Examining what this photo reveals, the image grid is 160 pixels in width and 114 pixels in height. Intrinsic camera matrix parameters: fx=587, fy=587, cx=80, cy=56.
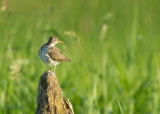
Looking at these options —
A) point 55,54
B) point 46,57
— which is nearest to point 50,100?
point 46,57

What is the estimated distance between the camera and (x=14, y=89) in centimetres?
969

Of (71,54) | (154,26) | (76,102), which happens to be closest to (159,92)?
(76,102)

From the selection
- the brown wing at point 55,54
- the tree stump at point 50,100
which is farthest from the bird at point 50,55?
the tree stump at point 50,100

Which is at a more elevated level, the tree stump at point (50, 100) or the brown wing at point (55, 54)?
the brown wing at point (55, 54)

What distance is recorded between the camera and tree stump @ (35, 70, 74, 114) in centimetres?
360

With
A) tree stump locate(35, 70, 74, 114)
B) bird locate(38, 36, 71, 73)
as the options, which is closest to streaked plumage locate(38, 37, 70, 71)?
bird locate(38, 36, 71, 73)

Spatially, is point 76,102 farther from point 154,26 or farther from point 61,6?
point 61,6

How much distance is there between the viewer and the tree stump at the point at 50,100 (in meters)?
3.60

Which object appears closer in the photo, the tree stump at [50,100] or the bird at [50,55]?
the tree stump at [50,100]

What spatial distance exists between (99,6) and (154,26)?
1226 cm

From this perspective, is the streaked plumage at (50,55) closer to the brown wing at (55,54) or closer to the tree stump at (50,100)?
the brown wing at (55,54)

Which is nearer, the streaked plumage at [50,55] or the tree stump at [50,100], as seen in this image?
the tree stump at [50,100]

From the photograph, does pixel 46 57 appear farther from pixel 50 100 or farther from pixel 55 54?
pixel 50 100

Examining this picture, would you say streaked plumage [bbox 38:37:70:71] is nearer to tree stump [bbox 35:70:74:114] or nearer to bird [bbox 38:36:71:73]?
bird [bbox 38:36:71:73]
